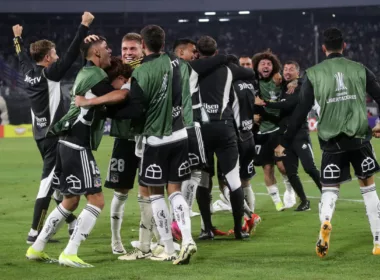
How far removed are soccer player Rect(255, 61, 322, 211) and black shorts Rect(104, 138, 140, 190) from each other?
4115 millimetres

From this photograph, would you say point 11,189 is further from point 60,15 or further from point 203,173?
point 60,15

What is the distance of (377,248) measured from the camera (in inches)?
337

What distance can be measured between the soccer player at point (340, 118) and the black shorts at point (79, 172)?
2.12m

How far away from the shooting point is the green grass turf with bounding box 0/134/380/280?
7.66m

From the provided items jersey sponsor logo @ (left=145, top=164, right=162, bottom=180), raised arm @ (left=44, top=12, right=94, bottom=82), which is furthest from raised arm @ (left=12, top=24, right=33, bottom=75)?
jersey sponsor logo @ (left=145, top=164, right=162, bottom=180)

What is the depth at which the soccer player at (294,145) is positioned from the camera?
12695 mm

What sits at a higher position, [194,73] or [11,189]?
[194,73]

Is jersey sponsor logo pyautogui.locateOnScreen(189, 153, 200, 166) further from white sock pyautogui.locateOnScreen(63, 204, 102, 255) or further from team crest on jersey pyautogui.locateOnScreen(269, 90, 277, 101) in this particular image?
team crest on jersey pyautogui.locateOnScreen(269, 90, 277, 101)

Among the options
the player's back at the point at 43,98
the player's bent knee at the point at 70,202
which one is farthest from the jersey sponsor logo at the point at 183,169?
the player's back at the point at 43,98

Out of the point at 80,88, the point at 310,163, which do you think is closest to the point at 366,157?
the point at 80,88

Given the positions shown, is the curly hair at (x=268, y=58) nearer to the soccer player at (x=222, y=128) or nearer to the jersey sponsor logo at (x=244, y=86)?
the jersey sponsor logo at (x=244, y=86)

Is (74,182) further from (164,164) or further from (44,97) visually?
(44,97)

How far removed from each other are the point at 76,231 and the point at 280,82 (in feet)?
19.0

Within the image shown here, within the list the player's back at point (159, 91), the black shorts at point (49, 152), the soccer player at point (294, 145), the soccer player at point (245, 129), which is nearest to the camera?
the player's back at point (159, 91)
